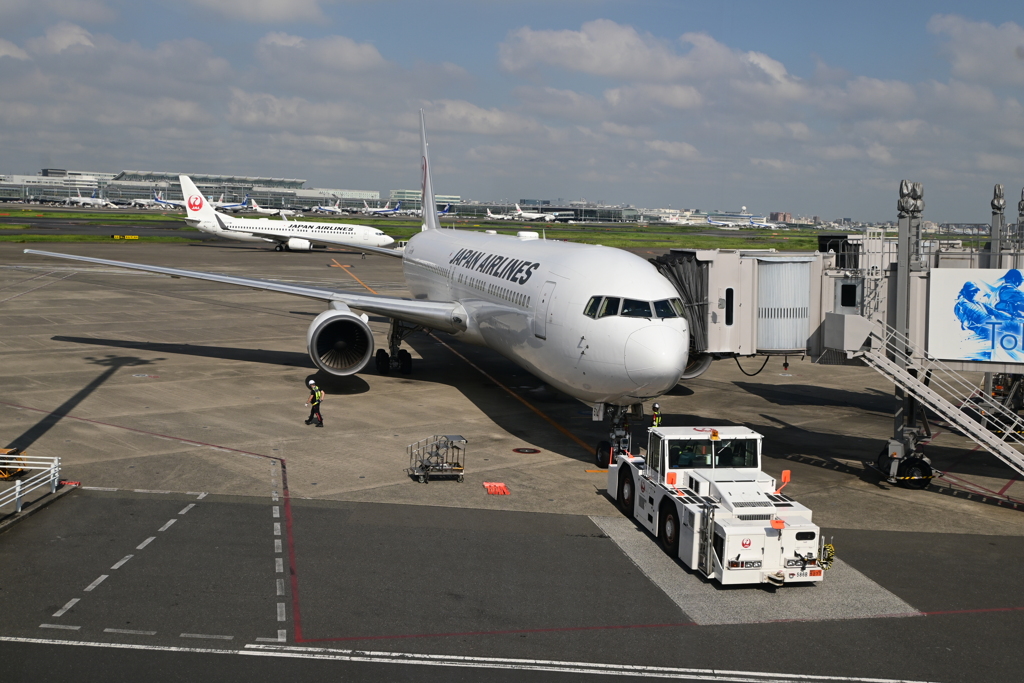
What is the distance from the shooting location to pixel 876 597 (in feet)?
47.6

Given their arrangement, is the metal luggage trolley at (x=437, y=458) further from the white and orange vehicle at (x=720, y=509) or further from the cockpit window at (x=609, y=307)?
the cockpit window at (x=609, y=307)

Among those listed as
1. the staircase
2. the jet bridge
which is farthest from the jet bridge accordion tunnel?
the staircase

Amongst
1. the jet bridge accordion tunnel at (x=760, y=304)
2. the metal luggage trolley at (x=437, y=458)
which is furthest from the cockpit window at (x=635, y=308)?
the metal luggage trolley at (x=437, y=458)

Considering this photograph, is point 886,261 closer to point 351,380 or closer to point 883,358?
point 883,358

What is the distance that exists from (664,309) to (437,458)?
6412mm

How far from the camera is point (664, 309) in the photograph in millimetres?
20484

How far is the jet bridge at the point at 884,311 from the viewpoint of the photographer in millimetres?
20844

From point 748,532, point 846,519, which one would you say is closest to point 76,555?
point 748,532

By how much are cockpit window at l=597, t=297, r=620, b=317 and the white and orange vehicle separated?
11.4 feet

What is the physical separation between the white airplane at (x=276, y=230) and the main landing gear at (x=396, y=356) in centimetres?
6141

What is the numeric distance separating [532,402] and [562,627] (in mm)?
16526

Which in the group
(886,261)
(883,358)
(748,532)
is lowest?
(748,532)

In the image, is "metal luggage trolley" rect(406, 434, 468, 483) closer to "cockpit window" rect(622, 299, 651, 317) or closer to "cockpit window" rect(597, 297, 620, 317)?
"cockpit window" rect(597, 297, 620, 317)

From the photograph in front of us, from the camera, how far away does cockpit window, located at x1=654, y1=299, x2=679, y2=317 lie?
802 inches
